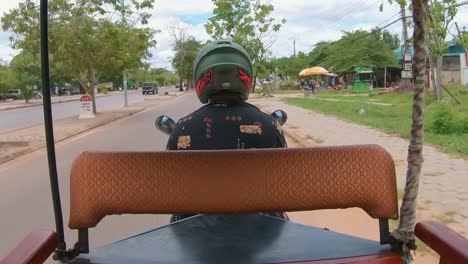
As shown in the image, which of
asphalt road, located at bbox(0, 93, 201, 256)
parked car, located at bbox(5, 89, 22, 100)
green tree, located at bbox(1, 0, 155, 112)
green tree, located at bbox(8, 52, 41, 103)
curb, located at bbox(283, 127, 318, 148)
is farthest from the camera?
parked car, located at bbox(5, 89, 22, 100)

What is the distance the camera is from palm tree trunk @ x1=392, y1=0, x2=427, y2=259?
1.89 meters

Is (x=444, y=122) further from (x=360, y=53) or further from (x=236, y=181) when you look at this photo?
(x=360, y=53)

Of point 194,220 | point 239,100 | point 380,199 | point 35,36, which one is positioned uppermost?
point 35,36

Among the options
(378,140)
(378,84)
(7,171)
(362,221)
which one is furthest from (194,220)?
(378,84)

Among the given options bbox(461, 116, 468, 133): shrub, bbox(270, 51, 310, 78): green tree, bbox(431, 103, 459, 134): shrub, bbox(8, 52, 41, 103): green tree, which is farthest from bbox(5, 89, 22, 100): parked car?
bbox(461, 116, 468, 133): shrub

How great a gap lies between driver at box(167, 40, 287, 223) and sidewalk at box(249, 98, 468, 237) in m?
3.02

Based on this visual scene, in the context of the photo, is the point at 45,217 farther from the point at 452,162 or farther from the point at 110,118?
the point at 110,118

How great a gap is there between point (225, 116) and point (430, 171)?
5996 mm

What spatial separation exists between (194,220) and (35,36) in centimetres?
2125

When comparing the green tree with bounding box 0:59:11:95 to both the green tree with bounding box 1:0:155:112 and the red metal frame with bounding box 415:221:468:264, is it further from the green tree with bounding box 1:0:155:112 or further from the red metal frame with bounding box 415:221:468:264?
the red metal frame with bounding box 415:221:468:264

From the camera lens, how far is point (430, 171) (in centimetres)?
779

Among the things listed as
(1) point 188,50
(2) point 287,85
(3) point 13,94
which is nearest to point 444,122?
(1) point 188,50

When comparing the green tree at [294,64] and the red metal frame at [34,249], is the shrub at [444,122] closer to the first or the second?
the red metal frame at [34,249]

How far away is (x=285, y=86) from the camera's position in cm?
6638
